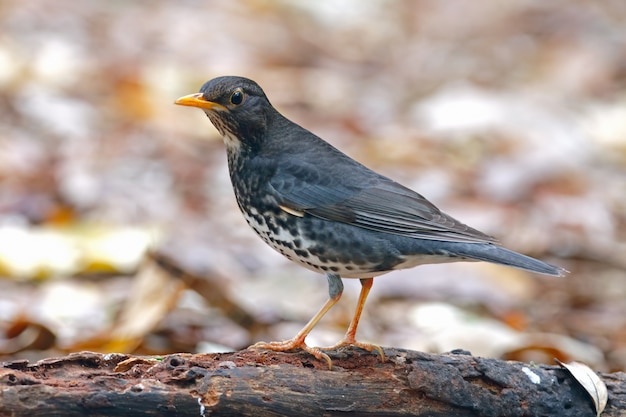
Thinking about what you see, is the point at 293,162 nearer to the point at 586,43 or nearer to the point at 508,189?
the point at 508,189

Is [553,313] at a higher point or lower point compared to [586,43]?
lower

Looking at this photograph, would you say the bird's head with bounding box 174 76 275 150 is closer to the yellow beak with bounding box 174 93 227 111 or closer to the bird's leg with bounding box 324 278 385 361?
the yellow beak with bounding box 174 93 227 111

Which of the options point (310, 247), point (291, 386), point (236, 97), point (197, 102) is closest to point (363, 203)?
point (310, 247)

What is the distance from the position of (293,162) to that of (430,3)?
433 inches

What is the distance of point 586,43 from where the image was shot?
13.0 metres

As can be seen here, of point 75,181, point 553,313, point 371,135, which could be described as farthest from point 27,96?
point 553,313

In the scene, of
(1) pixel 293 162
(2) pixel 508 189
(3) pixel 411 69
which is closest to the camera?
(1) pixel 293 162

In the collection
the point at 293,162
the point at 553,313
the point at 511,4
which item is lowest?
the point at 293,162

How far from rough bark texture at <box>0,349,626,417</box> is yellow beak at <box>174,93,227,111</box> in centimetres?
125

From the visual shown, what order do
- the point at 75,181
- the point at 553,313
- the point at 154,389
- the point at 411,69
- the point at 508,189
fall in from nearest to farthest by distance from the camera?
the point at 154,389 → the point at 553,313 → the point at 75,181 → the point at 508,189 → the point at 411,69

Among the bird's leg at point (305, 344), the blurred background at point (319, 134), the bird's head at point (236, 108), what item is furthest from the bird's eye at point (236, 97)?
the blurred background at point (319, 134)

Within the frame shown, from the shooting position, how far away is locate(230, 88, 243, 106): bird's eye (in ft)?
16.0

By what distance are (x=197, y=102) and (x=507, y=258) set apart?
5.13 feet

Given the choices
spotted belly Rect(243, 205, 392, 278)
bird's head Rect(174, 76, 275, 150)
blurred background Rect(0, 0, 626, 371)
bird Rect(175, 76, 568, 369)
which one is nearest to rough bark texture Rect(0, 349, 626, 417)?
bird Rect(175, 76, 568, 369)
